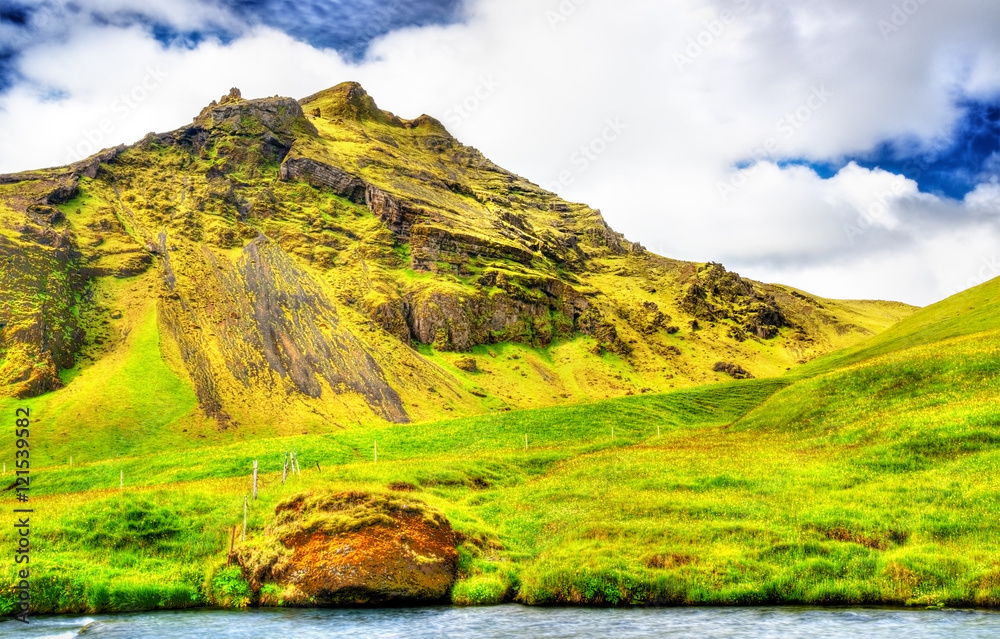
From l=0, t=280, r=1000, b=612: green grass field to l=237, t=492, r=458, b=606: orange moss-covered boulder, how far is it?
3.80 feet

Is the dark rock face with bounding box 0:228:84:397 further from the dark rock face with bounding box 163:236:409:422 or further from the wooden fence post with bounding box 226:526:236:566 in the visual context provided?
the wooden fence post with bounding box 226:526:236:566

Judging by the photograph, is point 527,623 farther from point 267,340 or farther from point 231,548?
point 267,340

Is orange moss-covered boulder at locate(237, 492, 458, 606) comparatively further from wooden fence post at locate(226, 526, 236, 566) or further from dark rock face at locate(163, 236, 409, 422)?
dark rock face at locate(163, 236, 409, 422)

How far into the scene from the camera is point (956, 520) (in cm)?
2944

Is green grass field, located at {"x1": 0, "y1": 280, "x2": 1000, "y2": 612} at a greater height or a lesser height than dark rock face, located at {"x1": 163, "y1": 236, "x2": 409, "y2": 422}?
lesser

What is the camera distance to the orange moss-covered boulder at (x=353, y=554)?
2719cm

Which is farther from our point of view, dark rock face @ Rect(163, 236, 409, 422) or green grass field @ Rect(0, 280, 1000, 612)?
dark rock face @ Rect(163, 236, 409, 422)

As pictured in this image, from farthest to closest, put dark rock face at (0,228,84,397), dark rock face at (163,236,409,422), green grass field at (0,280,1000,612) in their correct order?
dark rock face at (163,236,409,422) → dark rock face at (0,228,84,397) → green grass field at (0,280,1000,612)

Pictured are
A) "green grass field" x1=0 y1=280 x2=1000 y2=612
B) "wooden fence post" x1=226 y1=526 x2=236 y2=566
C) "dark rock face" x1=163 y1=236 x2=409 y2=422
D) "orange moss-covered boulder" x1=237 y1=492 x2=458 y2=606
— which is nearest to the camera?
"green grass field" x1=0 y1=280 x2=1000 y2=612

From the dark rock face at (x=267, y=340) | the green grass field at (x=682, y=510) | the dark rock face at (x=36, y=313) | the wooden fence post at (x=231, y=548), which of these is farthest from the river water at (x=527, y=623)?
the dark rock face at (x=36, y=313)

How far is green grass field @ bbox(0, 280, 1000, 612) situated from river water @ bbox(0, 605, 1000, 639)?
1.57 m

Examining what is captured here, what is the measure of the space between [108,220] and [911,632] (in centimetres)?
20942

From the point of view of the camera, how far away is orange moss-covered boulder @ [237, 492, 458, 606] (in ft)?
89.2

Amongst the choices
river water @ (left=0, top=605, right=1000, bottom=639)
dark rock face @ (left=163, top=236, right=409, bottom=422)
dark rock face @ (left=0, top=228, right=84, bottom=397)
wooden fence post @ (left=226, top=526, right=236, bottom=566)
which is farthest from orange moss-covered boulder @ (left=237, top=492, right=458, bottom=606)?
dark rock face @ (left=0, top=228, right=84, bottom=397)
